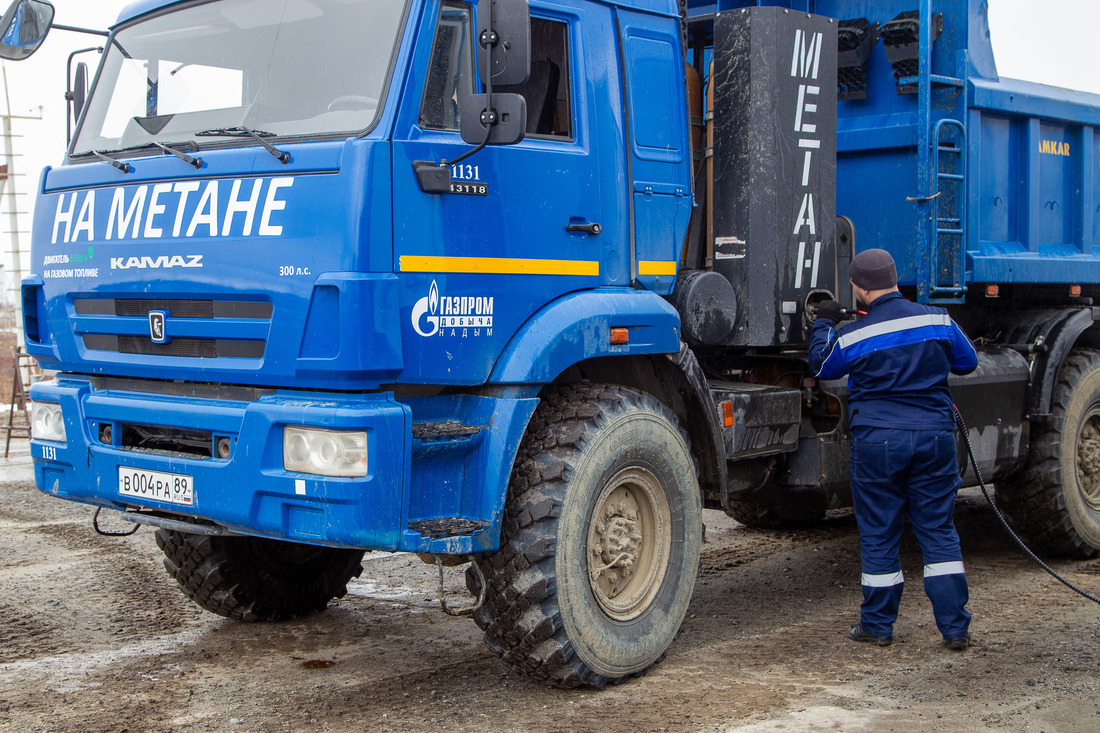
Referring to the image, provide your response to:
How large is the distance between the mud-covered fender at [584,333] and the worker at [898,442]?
965 millimetres

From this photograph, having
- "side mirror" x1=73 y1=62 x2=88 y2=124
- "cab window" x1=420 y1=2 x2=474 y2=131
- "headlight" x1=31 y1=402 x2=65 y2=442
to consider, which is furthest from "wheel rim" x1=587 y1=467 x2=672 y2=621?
"side mirror" x1=73 y1=62 x2=88 y2=124

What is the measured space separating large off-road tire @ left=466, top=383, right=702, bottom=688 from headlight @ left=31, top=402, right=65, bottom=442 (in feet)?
6.14

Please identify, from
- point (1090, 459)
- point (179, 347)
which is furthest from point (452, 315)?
point (1090, 459)

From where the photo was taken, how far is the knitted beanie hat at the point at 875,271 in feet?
17.5

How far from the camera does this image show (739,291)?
552 centimetres

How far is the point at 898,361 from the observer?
17.0ft

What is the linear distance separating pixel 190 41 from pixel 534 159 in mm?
1563

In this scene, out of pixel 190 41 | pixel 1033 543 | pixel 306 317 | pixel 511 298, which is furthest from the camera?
pixel 1033 543

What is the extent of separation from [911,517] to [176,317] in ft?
11.1

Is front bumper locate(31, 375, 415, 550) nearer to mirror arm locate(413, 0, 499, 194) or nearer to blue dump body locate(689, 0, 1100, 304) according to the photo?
mirror arm locate(413, 0, 499, 194)

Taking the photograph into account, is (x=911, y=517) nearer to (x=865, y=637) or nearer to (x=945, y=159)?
(x=865, y=637)

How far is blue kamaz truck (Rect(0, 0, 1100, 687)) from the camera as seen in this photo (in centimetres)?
399

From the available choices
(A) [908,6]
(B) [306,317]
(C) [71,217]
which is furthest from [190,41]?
(A) [908,6]

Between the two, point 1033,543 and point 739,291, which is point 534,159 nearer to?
point 739,291
